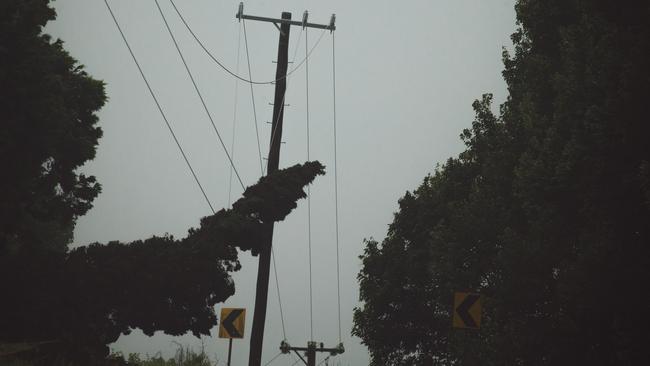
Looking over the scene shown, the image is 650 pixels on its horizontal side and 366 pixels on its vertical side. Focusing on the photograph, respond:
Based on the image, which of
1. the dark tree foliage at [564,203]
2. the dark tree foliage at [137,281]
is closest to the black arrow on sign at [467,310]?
the dark tree foliage at [564,203]

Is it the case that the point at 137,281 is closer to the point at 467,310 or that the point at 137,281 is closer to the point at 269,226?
the point at 269,226

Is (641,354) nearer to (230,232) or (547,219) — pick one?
(547,219)

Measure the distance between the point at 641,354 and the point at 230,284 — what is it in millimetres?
8663

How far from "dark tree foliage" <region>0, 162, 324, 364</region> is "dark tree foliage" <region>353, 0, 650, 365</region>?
6.38 meters

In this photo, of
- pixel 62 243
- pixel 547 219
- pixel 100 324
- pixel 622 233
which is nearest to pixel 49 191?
pixel 62 243

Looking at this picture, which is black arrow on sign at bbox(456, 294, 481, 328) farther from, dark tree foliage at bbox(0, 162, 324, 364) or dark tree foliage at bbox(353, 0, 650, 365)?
dark tree foliage at bbox(0, 162, 324, 364)

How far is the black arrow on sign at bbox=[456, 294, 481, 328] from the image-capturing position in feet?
31.9

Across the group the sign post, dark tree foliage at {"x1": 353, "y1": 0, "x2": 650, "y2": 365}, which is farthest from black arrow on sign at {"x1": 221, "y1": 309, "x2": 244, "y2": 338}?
dark tree foliage at {"x1": 353, "y1": 0, "x2": 650, "y2": 365}

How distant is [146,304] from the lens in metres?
11.2

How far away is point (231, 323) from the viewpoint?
37.0ft

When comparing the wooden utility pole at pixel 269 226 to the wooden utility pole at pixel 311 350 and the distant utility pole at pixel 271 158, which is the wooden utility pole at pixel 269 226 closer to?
the distant utility pole at pixel 271 158

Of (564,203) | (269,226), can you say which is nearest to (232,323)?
(269,226)

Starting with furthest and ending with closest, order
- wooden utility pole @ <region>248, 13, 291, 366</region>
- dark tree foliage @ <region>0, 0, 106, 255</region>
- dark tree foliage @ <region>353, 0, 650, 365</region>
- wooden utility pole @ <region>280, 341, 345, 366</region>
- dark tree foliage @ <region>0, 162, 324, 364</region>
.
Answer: wooden utility pole @ <region>280, 341, 345, 366</region>, wooden utility pole @ <region>248, 13, 291, 366</region>, dark tree foliage @ <region>0, 0, 106, 255</region>, dark tree foliage @ <region>0, 162, 324, 364</region>, dark tree foliage @ <region>353, 0, 650, 365</region>

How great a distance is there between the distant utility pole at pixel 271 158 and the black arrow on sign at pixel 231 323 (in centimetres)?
50
